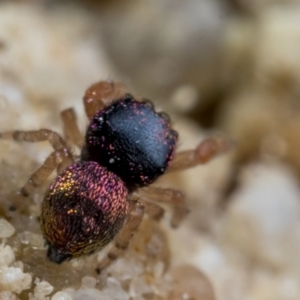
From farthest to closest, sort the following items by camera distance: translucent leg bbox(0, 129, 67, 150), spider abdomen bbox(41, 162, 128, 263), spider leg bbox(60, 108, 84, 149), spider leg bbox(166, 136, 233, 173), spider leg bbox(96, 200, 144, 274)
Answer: spider leg bbox(166, 136, 233, 173), spider leg bbox(60, 108, 84, 149), translucent leg bbox(0, 129, 67, 150), spider leg bbox(96, 200, 144, 274), spider abdomen bbox(41, 162, 128, 263)

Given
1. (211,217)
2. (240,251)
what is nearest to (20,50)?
(211,217)

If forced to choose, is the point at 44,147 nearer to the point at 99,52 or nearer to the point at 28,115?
the point at 28,115

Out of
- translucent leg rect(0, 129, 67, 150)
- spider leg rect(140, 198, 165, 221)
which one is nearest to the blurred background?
translucent leg rect(0, 129, 67, 150)

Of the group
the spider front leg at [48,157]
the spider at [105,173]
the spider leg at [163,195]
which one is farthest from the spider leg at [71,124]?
the spider leg at [163,195]

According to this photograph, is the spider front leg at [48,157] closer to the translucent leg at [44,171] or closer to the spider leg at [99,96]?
the translucent leg at [44,171]

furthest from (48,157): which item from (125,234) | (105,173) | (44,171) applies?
(125,234)

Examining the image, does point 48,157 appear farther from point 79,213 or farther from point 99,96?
point 99,96

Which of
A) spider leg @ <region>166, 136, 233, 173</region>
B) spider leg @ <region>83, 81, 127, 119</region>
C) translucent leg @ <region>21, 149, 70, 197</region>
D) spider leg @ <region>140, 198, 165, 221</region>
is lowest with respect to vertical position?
spider leg @ <region>140, 198, 165, 221</region>

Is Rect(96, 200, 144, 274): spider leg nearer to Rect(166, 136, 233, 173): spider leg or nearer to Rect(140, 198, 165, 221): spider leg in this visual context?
Rect(140, 198, 165, 221): spider leg
